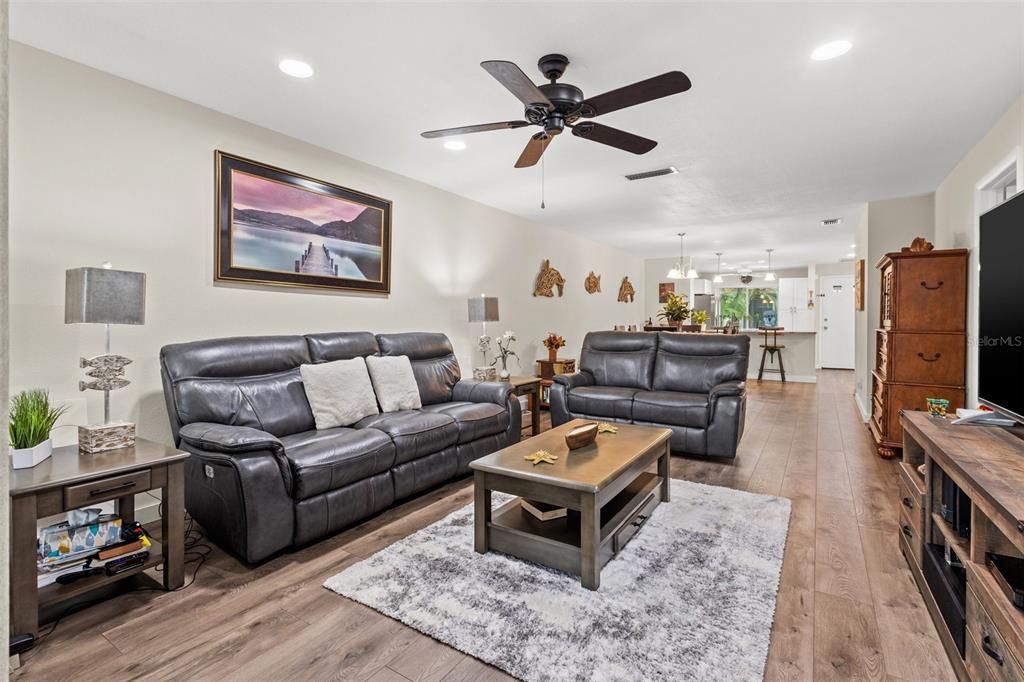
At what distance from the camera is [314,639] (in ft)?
5.82

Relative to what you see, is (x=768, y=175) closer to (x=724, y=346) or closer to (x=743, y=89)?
(x=724, y=346)

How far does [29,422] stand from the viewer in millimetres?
1978

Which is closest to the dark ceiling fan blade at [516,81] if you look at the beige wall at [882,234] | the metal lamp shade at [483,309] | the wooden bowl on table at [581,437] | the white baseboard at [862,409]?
the wooden bowl on table at [581,437]

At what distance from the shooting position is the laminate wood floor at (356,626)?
161cm

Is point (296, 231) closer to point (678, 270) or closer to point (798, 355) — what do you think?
point (678, 270)

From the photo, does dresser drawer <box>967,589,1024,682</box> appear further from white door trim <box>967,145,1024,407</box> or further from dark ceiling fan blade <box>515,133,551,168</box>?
white door trim <box>967,145,1024,407</box>

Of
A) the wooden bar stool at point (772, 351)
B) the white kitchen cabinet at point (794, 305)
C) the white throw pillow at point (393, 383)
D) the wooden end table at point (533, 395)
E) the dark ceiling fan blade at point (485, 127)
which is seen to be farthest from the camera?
the white kitchen cabinet at point (794, 305)

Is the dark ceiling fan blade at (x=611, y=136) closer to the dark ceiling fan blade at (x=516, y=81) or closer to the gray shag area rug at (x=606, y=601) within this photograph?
the dark ceiling fan blade at (x=516, y=81)

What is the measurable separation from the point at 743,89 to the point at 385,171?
286 centimetres

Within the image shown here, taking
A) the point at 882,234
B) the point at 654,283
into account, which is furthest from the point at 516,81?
the point at 654,283

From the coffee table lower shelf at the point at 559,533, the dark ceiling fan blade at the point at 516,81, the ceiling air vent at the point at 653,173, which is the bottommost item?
the coffee table lower shelf at the point at 559,533

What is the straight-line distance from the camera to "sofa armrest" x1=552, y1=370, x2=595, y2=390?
4.70 metres

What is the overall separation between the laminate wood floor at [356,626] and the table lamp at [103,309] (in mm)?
691

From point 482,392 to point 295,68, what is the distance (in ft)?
8.15
